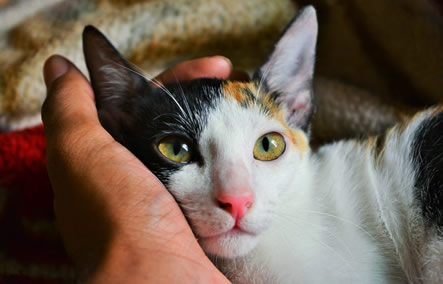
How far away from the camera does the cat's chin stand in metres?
0.74

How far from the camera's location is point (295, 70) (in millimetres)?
1038

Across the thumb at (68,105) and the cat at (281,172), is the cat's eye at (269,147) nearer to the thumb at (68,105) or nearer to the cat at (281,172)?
the cat at (281,172)

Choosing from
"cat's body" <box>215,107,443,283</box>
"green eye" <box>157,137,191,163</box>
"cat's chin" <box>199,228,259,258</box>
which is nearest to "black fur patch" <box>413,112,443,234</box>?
"cat's body" <box>215,107,443,283</box>

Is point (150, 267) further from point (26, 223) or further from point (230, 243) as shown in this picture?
point (26, 223)

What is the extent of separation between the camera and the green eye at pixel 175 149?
80 centimetres

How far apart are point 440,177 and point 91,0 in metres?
1.46

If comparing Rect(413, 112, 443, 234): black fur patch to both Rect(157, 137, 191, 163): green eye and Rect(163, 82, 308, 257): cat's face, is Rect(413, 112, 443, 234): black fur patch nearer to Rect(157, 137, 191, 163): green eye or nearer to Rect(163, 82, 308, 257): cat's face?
Rect(163, 82, 308, 257): cat's face

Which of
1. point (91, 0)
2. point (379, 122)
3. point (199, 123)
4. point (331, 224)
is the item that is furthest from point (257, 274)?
point (91, 0)

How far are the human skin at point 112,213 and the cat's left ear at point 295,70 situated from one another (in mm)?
384

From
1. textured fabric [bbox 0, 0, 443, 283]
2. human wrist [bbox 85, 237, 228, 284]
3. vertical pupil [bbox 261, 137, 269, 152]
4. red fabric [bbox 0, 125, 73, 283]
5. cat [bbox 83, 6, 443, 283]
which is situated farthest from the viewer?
textured fabric [bbox 0, 0, 443, 283]

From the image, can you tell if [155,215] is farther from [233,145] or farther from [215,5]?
[215,5]

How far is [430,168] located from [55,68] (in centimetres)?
86

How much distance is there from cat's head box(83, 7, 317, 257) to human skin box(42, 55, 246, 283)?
4 cm

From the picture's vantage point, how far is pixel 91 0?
1.76 meters
